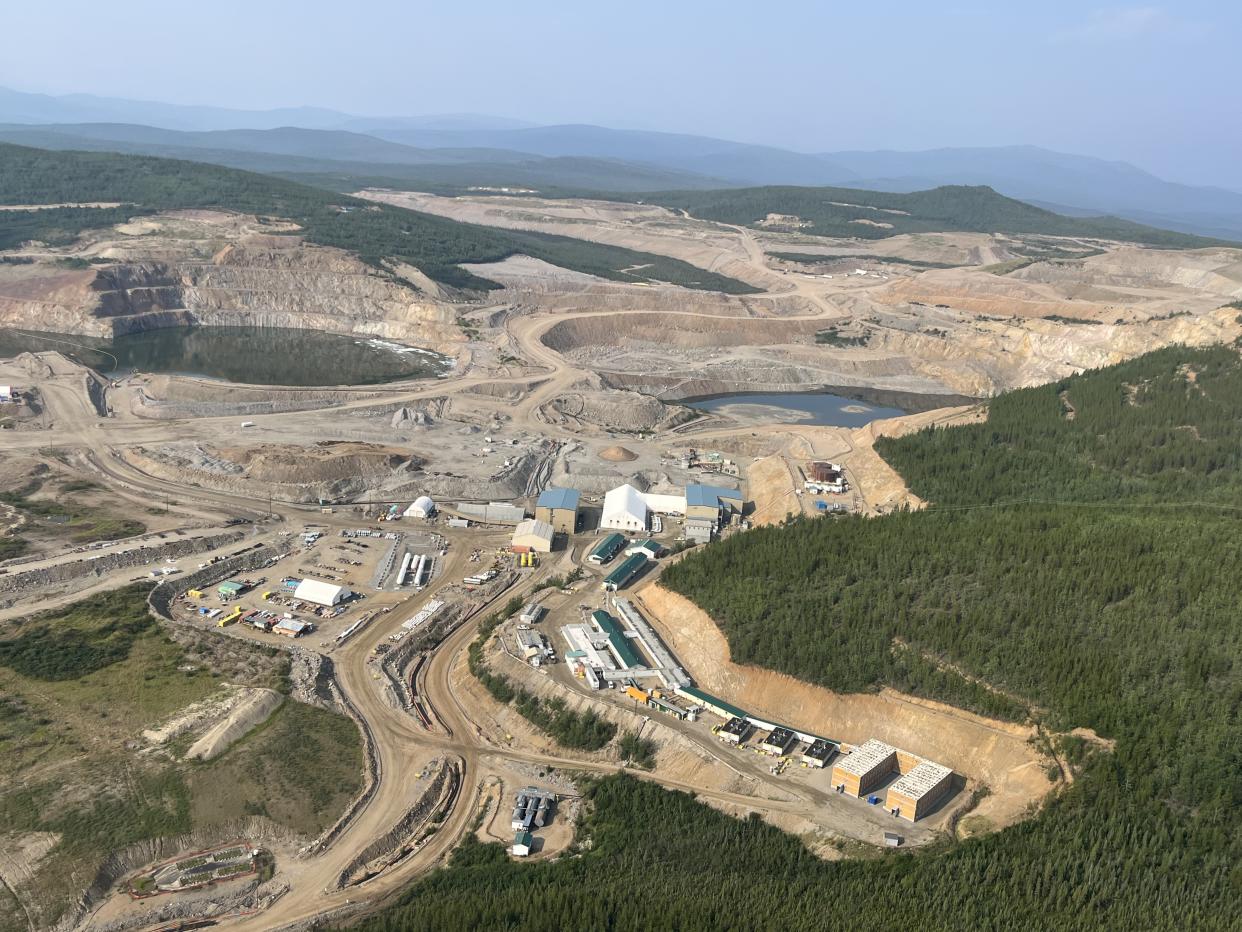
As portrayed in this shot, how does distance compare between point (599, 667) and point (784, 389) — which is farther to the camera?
point (784, 389)

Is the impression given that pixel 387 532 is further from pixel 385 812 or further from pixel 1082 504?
pixel 1082 504

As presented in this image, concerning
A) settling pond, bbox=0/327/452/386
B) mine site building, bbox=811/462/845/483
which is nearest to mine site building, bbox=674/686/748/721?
mine site building, bbox=811/462/845/483

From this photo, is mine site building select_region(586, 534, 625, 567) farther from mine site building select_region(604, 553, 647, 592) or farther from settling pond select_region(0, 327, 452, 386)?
settling pond select_region(0, 327, 452, 386)

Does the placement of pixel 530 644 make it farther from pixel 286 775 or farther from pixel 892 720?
pixel 892 720

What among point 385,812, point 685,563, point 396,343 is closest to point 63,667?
point 385,812

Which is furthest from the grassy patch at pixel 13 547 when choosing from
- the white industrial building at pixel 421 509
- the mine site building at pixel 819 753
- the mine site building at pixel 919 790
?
the mine site building at pixel 919 790

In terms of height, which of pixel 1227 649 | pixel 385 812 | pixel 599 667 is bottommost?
pixel 385 812
